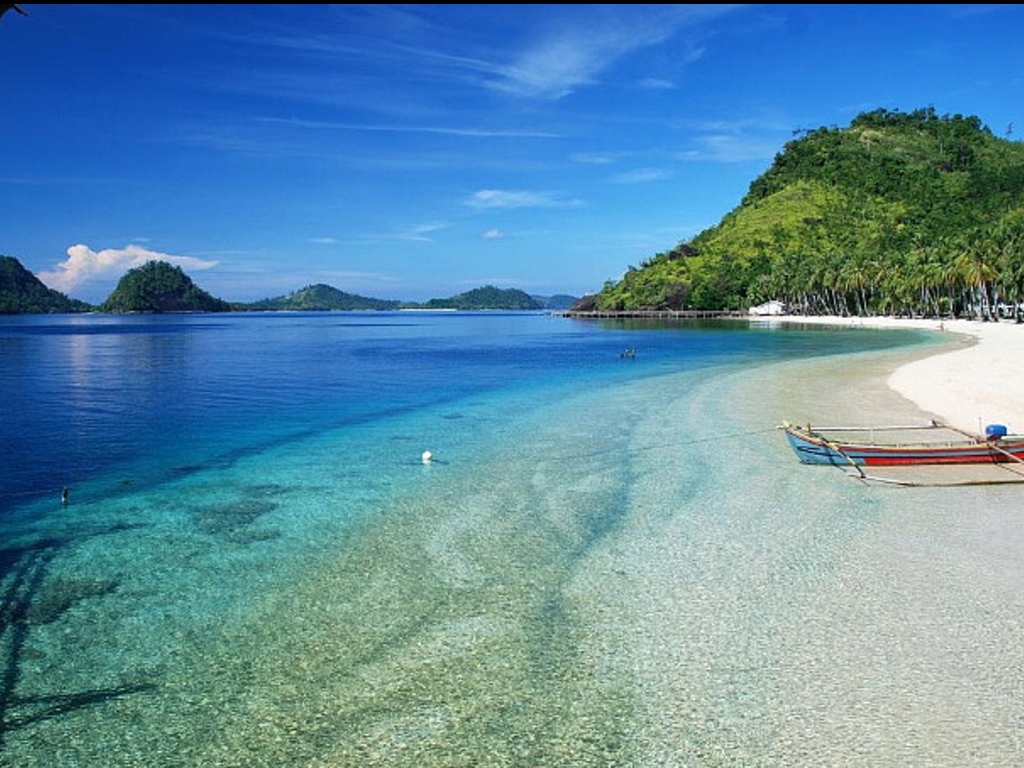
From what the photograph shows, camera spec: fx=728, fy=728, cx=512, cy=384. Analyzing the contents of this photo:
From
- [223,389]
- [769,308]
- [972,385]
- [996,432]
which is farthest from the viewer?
[769,308]

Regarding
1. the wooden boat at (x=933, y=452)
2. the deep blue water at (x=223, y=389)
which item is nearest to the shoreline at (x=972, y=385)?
the wooden boat at (x=933, y=452)

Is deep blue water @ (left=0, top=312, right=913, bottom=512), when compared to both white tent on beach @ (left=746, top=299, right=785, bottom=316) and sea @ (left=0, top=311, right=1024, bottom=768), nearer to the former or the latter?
sea @ (left=0, top=311, right=1024, bottom=768)

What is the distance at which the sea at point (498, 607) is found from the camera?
8.45 metres

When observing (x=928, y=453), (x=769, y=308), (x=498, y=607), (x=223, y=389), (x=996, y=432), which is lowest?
(x=498, y=607)

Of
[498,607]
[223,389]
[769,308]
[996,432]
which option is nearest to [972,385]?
[996,432]

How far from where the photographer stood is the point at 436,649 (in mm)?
10492

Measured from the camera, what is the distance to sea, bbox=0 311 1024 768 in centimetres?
845

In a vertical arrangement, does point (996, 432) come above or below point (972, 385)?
below

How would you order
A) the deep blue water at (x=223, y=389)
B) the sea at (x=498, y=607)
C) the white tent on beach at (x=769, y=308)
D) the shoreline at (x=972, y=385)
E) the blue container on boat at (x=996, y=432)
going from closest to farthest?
Answer: 1. the sea at (x=498, y=607)
2. the blue container on boat at (x=996, y=432)
3. the deep blue water at (x=223, y=389)
4. the shoreline at (x=972, y=385)
5. the white tent on beach at (x=769, y=308)

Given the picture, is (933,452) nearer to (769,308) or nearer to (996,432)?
(996,432)

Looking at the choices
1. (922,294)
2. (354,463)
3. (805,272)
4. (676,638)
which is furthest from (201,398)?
(805,272)

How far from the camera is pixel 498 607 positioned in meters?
12.0

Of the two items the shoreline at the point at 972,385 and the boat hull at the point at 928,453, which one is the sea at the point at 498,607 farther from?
the shoreline at the point at 972,385

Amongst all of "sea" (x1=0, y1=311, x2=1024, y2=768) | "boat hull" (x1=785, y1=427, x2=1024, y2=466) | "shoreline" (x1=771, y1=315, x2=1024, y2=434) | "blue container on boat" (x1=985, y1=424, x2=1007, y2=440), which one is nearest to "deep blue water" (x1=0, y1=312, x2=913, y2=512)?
"sea" (x1=0, y1=311, x2=1024, y2=768)
